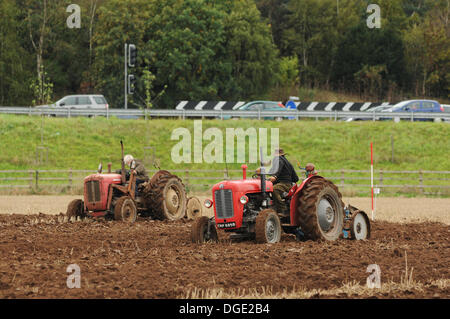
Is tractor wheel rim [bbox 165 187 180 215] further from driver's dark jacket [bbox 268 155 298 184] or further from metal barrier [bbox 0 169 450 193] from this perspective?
metal barrier [bbox 0 169 450 193]

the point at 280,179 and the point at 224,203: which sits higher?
the point at 280,179

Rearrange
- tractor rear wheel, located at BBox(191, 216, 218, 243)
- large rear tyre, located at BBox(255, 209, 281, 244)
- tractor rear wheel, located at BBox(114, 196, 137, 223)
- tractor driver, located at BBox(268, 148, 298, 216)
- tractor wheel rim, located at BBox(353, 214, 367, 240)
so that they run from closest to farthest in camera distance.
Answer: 1. large rear tyre, located at BBox(255, 209, 281, 244)
2. tractor rear wheel, located at BBox(191, 216, 218, 243)
3. tractor driver, located at BBox(268, 148, 298, 216)
4. tractor wheel rim, located at BBox(353, 214, 367, 240)
5. tractor rear wheel, located at BBox(114, 196, 137, 223)

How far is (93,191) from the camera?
63.3 feet

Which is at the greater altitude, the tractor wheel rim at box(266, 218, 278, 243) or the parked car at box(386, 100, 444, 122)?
the parked car at box(386, 100, 444, 122)

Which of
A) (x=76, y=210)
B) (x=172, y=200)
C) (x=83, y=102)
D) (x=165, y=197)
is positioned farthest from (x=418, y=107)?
(x=76, y=210)

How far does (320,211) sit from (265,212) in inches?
50.3

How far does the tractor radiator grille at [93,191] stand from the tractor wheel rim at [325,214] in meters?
6.32

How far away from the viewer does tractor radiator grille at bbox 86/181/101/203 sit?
63.1 feet

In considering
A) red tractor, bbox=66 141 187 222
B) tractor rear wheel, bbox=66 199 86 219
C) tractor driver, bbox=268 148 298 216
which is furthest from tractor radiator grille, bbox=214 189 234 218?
tractor rear wheel, bbox=66 199 86 219

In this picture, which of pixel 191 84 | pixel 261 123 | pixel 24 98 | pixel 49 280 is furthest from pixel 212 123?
pixel 49 280

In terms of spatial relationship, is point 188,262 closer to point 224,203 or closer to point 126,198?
point 224,203

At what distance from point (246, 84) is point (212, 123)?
1361 centimetres

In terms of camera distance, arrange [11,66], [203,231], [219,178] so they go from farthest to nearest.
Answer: [11,66] < [219,178] < [203,231]

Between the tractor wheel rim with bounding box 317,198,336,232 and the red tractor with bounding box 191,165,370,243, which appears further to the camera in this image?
the tractor wheel rim with bounding box 317,198,336,232
